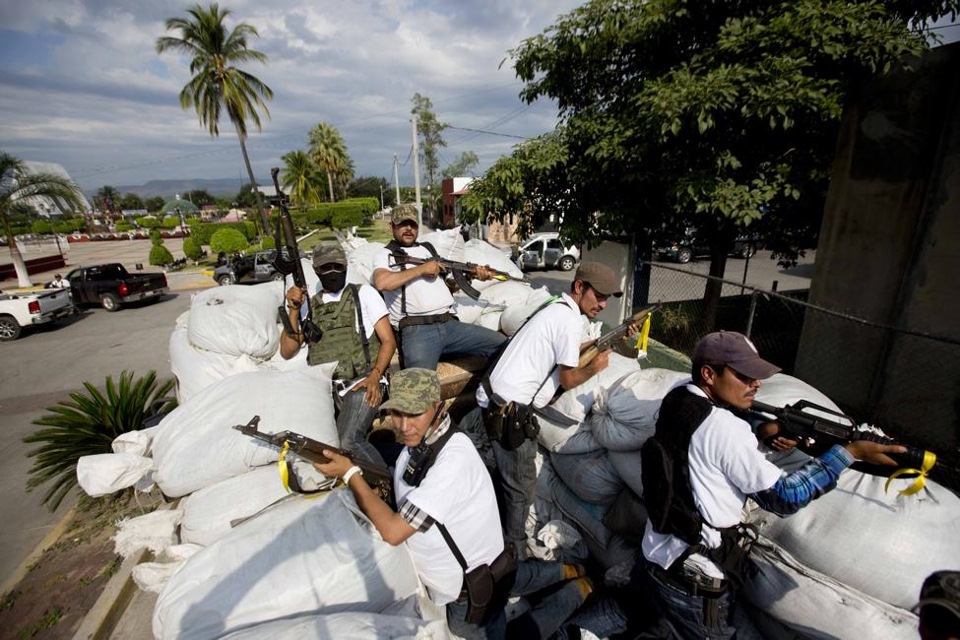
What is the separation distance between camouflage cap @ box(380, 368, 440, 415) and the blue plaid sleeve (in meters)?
1.20

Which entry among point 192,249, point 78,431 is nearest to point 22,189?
point 192,249

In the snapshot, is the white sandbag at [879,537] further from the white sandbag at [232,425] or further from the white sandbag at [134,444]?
the white sandbag at [134,444]

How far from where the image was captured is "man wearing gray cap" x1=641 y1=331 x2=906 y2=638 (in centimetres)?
141

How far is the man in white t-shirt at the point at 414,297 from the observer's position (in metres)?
3.03

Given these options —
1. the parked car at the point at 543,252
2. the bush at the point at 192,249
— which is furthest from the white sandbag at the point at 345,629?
the bush at the point at 192,249

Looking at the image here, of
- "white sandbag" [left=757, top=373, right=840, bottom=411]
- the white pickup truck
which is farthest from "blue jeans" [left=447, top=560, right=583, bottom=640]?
the white pickup truck

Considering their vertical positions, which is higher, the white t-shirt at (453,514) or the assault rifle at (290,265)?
the assault rifle at (290,265)

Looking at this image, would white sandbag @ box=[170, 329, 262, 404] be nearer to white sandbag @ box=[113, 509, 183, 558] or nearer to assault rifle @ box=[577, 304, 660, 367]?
white sandbag @ box=[113, 509, 183, 558]

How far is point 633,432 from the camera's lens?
233 centimetres

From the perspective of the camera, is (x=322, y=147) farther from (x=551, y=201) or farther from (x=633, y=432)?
(x=633, y=432)

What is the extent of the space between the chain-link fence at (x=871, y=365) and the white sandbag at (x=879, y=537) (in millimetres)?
1248

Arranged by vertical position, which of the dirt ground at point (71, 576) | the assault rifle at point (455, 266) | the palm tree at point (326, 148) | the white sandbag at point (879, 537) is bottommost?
the dirt ground at point (71, 576)

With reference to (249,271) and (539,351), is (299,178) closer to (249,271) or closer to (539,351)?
(249,271)

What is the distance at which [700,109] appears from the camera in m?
3.72
